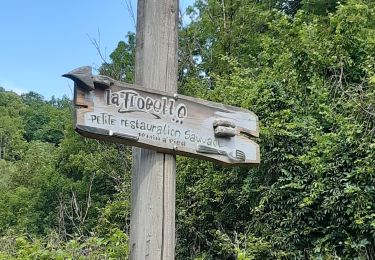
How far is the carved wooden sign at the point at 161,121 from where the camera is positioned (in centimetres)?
161

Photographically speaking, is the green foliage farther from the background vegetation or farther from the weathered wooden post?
the weathered wooden post

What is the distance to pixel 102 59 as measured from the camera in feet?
39.4

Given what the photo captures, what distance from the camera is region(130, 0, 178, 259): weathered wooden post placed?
165cm

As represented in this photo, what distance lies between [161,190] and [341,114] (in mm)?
4324

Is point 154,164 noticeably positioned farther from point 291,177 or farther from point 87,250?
point 291,177

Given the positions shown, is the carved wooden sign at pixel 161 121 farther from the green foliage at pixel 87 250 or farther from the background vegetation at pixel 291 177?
the green foliage at pixel 87 250

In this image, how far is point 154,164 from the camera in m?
1.71

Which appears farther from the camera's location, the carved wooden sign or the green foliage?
the green foliage

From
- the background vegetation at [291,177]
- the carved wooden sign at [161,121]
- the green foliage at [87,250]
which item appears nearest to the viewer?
the carved wooden sign at [161,121]

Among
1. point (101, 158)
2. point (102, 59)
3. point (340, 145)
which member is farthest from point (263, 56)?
point (101, 158)

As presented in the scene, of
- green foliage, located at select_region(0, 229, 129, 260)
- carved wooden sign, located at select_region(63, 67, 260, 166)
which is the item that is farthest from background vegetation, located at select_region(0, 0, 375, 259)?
carved wooden sign, located at select_region(63, 67, 260, 166)

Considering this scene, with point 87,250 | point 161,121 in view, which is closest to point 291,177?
point 87,250

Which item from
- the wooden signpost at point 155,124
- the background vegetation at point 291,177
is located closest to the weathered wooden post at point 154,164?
the wooden signpost at point 155,124

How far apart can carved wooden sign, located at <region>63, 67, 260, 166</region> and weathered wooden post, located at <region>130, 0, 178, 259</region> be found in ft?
0.21
